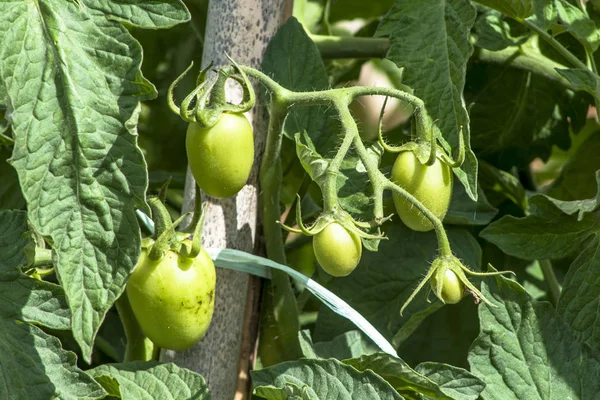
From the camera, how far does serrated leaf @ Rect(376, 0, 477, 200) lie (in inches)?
29.8

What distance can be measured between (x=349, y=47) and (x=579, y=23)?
10.3 inches

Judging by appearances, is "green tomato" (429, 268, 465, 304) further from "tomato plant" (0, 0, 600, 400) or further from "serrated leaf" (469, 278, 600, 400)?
"serrated leaf" (469, 278, 600, 400)

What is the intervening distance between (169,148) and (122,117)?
0.55 metres

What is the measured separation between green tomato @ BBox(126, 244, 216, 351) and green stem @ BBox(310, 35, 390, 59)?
34cm

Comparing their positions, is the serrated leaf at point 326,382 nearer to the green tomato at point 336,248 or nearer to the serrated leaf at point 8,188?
the green tomato at point 336,248

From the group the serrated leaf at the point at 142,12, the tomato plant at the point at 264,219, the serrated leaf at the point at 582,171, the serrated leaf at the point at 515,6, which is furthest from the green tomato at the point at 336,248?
the serrated leaf at the point at 582,171

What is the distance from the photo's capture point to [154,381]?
31.0 inches

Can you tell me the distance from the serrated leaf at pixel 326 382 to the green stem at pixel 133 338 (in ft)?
0.55

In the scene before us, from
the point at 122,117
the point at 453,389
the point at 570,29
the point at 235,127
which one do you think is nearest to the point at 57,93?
the point at 122,117

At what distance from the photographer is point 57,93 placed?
64 cm

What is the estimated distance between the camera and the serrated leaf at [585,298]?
2.77ft

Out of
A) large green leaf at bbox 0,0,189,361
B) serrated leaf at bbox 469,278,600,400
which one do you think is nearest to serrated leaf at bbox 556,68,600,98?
serrated leaf at bbox 469,278,600,400

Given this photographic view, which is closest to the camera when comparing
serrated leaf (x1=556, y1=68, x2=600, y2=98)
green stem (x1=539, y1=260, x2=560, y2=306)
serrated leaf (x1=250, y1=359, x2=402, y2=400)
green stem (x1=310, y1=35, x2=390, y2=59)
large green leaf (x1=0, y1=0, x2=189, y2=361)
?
large green leaf (x1=0, y1=0, x2=189, y2=361)

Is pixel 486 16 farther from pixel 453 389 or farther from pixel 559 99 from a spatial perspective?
pixel 453 389
